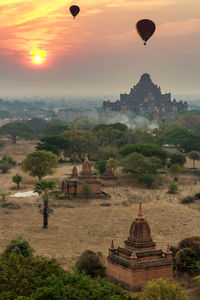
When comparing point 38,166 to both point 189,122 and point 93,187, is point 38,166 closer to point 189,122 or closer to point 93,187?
point 93,187

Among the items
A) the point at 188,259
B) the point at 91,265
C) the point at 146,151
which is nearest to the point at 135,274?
the point at 91,265

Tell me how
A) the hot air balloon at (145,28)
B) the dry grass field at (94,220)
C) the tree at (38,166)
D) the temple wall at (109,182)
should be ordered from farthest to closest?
the temple wall at (109,182) < the tree at (38,166) < the hot air balloon at (145,28) < the dry grass field at (94,220)

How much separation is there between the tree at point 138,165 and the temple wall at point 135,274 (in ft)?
135

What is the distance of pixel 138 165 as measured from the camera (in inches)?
2813

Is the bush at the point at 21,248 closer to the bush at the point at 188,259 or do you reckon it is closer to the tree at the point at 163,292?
the bush at the point at 188,259

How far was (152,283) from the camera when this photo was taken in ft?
85.5

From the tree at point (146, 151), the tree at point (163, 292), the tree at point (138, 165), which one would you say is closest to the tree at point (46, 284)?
the tree at point (163, 292)

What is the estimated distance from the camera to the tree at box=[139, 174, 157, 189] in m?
68.1

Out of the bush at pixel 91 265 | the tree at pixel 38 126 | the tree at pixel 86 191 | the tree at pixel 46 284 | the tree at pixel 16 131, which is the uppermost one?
the tree at pixel 38 126

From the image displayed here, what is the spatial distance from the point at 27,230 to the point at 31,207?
883 centimetres

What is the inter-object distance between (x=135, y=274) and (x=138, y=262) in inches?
25.3

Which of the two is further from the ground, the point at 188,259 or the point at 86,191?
the point at 86,191

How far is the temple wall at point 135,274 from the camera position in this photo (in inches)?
1153

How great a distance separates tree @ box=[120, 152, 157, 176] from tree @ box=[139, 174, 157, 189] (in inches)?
107
